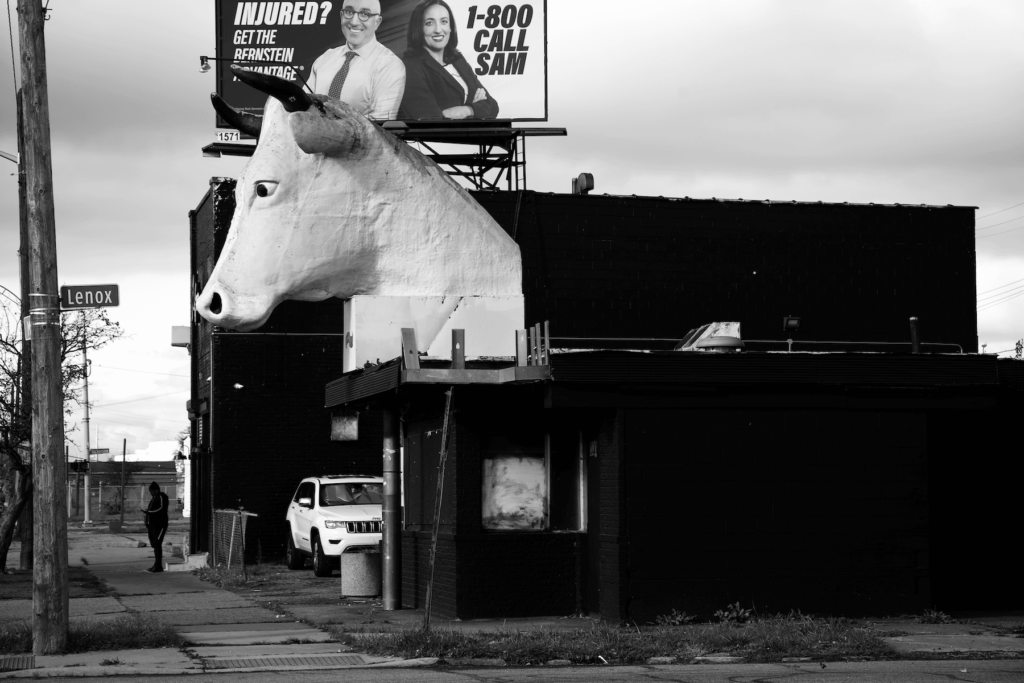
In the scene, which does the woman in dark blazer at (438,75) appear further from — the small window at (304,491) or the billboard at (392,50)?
the small window at (304,491)

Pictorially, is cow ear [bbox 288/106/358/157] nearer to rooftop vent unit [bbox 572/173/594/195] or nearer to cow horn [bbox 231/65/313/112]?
cow horn [bbox 231/65/313/112]

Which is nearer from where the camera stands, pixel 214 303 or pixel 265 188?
pixel 214 303

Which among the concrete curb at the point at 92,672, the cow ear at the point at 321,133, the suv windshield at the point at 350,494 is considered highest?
the cow ear at the point at 321,133

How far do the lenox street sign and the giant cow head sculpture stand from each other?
34.3 inches

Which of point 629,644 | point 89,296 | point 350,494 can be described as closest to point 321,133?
point 89,296

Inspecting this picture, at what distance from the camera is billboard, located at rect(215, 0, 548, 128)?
22.6m

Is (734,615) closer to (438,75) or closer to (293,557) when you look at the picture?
(293,557)

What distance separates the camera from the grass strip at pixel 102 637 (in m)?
12.2

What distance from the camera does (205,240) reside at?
25781 millimetres

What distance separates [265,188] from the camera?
1346cm

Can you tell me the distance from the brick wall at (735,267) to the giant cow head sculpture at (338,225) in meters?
3.90

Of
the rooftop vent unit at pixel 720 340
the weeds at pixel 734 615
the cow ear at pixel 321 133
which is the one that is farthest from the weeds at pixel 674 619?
the cow ear at pixel 321 133

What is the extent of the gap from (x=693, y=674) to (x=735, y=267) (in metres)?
10.3

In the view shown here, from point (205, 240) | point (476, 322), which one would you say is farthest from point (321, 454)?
point (476, 322)
